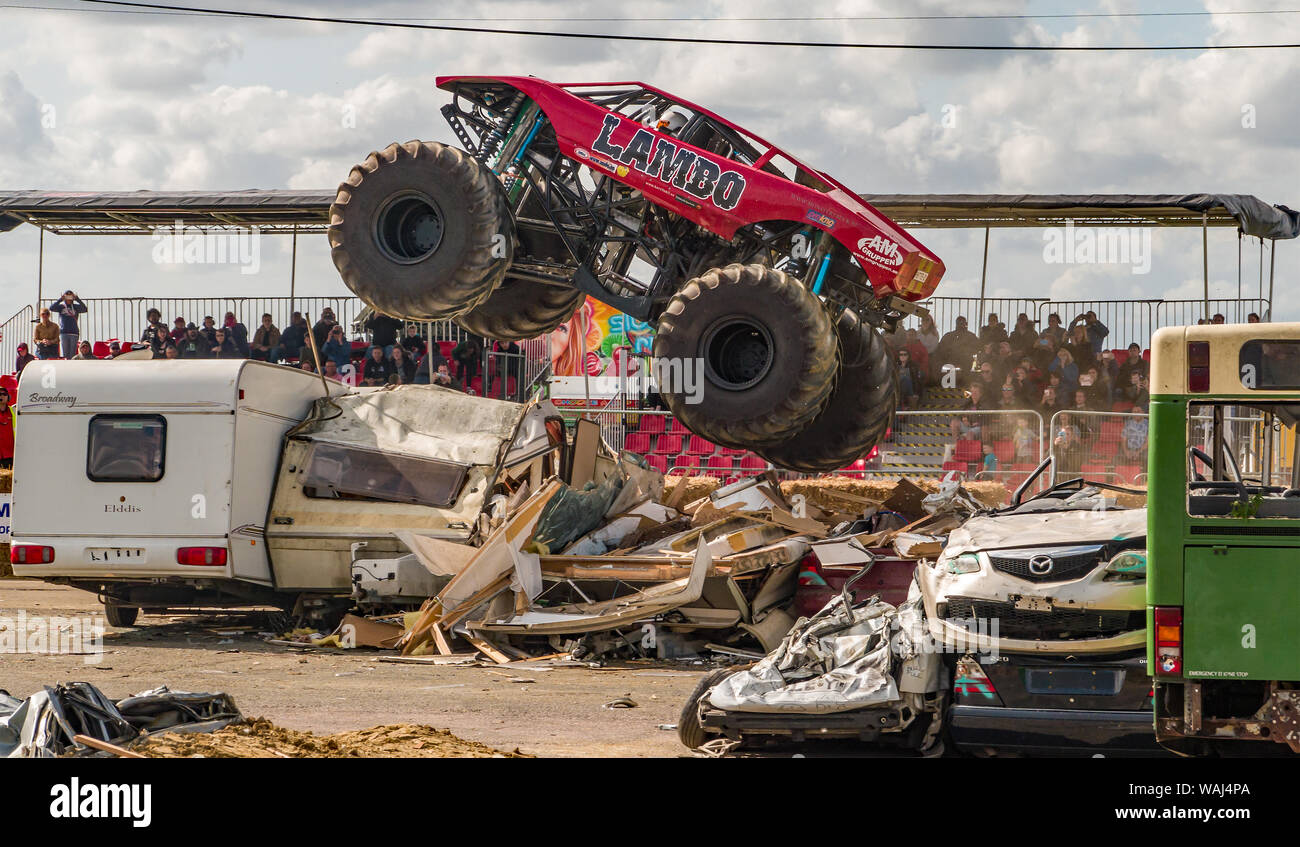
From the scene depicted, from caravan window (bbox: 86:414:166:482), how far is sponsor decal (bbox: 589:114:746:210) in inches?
192

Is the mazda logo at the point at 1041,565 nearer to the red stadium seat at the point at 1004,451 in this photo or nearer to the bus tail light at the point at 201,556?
the bus tail light at the point at 201,556

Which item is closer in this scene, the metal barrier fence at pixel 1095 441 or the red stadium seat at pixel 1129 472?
the red stadium seat at pixel 1129 472

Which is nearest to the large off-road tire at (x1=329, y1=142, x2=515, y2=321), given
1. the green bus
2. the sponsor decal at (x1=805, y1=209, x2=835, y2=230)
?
the sponsor decal at (x1=805, y1=209, x2=835, y2=230)

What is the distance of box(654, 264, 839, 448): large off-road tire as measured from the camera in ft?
40.9

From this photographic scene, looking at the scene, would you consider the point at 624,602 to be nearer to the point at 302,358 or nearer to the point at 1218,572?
the point at 1218,572

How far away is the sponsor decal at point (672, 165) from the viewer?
13164 mm

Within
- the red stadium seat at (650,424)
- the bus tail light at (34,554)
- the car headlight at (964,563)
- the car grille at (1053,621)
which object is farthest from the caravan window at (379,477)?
the car grille at (1053,621)

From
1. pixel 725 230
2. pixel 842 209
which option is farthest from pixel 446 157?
pixel 842 209

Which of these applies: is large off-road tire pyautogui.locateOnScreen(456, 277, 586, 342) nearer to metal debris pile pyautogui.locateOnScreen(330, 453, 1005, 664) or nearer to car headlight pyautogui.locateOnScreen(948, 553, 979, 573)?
metal debris pile pyautogui.locateOnScreen(330, 453, 1005, 664)

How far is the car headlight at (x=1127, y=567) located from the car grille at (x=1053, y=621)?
0.17 metres

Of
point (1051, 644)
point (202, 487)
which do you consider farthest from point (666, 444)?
point (1051, 644)
